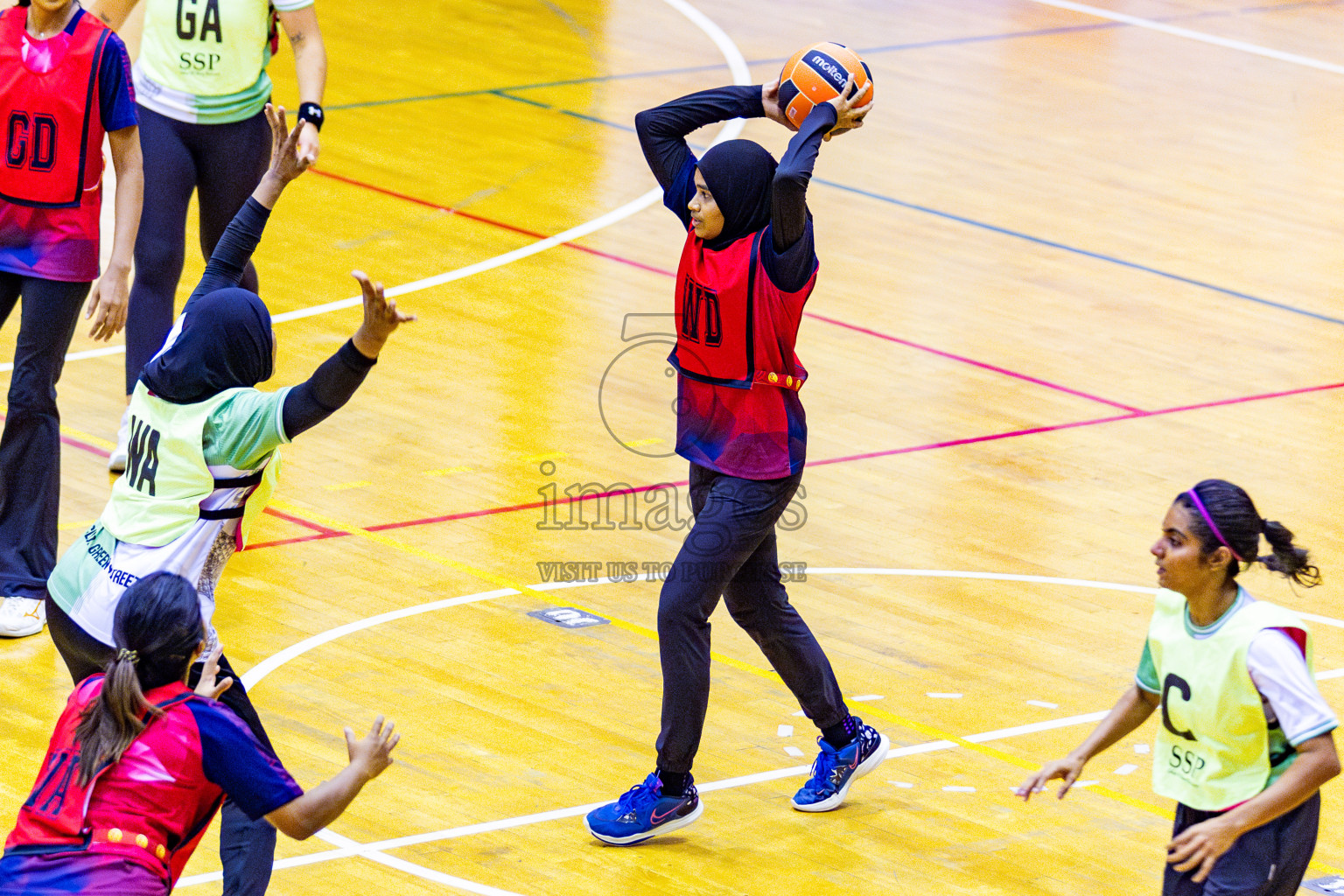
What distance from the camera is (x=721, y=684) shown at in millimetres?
7191

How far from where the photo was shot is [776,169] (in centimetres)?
579

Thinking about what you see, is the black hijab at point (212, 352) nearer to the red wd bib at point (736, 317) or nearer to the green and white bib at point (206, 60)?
the red wd bib at point (736, 317)

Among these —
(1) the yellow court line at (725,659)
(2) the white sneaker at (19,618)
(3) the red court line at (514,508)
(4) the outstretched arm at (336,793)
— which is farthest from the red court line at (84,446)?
(4) the outstretched arm at (336,793)

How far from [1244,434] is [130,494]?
656 centimetres

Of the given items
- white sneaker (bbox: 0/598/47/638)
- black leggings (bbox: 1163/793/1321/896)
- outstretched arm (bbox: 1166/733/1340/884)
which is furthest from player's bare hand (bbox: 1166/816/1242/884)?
white sneaker (bbox: 0/598/47/638)

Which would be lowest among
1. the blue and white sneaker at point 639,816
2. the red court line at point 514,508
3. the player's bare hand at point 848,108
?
the red court line at point 514,508

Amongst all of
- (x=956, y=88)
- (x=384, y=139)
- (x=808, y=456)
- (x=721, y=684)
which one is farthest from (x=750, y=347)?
(x=956, y=88)

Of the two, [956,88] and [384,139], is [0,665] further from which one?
[956,88]

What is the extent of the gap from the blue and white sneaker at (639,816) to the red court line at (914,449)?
253 centimetres

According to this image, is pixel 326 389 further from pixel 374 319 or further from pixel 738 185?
pixel 738 185

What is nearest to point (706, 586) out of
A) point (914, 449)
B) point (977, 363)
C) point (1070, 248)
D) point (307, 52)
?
point (307, 52)

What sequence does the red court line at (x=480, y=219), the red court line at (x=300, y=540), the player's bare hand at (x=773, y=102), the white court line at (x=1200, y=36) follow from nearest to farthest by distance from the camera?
the player's bare hand at (x=773, y=102)
the red court line at (x=300, y=540)
the red court line at (x=480, y=219)
the white court line at (x=1200, y=36)

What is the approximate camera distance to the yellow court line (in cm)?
646

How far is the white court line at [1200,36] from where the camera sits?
63.5ft
